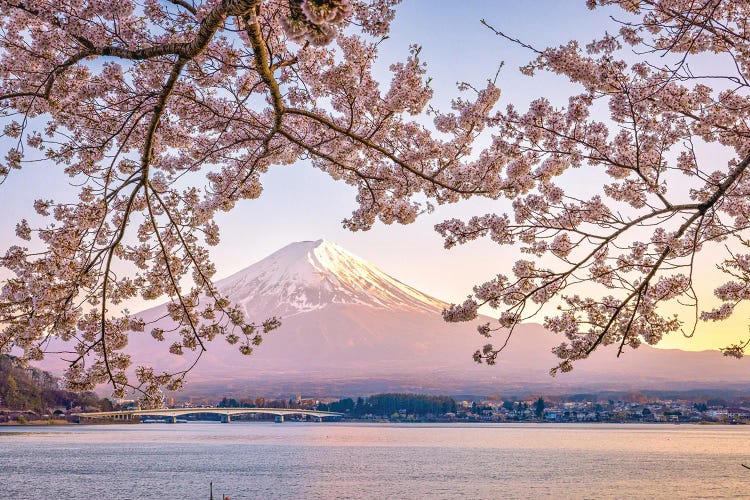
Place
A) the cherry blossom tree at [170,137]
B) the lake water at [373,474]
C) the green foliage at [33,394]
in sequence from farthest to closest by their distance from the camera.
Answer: the green foliage at [33,394]
the lake water at [373,474]
the cherry blossom tree at [170,137]

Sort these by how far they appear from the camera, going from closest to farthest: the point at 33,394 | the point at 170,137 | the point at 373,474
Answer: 1. the point at 170,137
2. the point at 373,474
3. the point at 33,394

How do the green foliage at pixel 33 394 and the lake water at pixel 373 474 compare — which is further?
the green foliage at pixel 33 394

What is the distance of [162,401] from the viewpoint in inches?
247

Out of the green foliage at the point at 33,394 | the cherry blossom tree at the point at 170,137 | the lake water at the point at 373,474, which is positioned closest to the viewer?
the cherry blossom tree at the point at 170,137

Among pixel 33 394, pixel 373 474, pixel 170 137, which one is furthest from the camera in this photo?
pixel 33 394

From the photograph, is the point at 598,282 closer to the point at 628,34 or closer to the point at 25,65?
the point at 628,34

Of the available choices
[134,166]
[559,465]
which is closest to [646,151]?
[134,166]

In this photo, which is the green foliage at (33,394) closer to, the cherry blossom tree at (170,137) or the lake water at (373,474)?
the lake water at (373,474)

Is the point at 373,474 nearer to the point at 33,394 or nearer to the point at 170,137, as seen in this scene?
the point at 170,137

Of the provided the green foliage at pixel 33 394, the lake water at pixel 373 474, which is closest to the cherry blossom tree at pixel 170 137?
the lake water at pixel 373 474

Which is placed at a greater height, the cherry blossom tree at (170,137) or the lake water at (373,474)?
the cherry blossom tree at (170,137)

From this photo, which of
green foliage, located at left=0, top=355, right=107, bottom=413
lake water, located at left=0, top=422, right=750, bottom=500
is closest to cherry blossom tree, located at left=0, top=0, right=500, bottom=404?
lake water, located at left=0, top=422, right=750, bottom=500

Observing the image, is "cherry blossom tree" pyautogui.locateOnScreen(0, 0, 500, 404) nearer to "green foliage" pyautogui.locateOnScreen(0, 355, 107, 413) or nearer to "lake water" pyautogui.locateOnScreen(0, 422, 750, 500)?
"lake water" pyautogui.locateOnScreen(0, 422, 750, 500)

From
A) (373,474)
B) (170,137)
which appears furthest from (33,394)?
(170,137)
